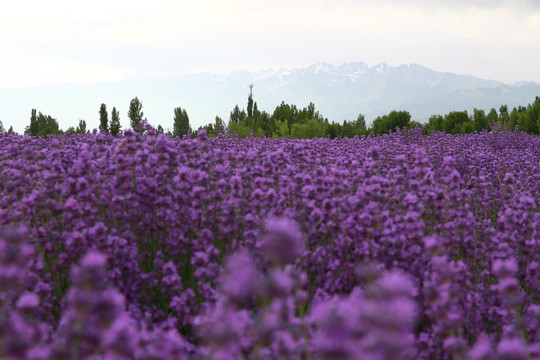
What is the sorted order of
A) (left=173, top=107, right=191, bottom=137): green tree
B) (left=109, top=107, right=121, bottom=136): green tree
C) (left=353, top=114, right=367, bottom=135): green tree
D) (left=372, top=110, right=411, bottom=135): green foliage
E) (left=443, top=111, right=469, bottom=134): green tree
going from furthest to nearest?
(left=173, top=107, right=191, bottom=137): green tree → (left=109, top=107, right=121, bottom=136): green tree → (left=353, top=114, right=367, bottom=135): green tree → (left=372, top=110, right=411, bottom=135): green foliage → (left=443, top=111, right=469, bottom=134): green tree

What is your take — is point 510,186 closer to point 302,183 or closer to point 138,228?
point 302,183

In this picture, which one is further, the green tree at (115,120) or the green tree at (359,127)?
the green tree at (115,120)

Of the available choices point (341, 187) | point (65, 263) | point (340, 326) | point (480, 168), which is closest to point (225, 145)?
point (480, 168)

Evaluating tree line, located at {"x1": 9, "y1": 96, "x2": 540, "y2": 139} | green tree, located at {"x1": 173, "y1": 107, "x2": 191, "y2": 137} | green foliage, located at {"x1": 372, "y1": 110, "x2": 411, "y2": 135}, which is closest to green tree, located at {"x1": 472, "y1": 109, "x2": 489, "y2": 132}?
tree line, located at {"x1": 9, "y1": 96, "x2": 540, "y2": 139}

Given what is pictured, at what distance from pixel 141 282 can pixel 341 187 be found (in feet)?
5.41

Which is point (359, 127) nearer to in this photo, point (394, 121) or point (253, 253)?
point (394, 121)

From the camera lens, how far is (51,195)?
396 cm

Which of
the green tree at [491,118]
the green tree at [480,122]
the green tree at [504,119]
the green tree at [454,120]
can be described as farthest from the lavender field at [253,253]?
the green tree at [454,120]

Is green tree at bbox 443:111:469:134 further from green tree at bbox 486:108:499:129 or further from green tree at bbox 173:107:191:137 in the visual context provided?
green tree at bbox 173:107:191:137

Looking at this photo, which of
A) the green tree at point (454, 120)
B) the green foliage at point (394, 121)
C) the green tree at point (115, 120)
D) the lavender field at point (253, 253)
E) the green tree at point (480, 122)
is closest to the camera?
the lavender field at point (253, 253)

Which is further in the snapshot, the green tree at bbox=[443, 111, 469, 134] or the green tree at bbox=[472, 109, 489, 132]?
the green tree at bbox=[443, 111, 469, 134]

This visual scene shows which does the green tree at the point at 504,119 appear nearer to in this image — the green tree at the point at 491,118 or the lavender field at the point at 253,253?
the green tree at the point at 491,118

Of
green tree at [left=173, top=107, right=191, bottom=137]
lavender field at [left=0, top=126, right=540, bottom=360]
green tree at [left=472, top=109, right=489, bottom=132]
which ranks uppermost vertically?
green tree at [left=173, top=107, right=191, bottom=137]

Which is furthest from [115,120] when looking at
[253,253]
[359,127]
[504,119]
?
[253,253]
